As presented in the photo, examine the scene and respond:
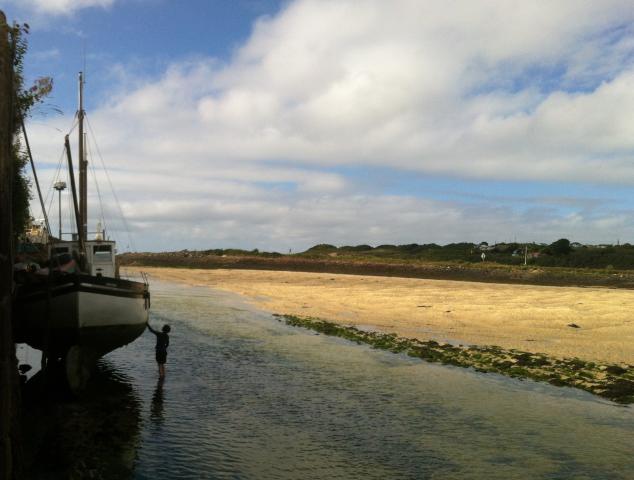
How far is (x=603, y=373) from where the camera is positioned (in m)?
19.3

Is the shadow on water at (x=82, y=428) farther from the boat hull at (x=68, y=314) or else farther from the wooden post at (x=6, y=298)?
the wooden post at (x=6, y=298)

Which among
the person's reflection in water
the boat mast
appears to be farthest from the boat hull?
the boat mast

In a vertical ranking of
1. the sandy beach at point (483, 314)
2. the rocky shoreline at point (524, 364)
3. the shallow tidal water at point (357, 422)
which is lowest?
the shallow tidal water at point (357, 422)

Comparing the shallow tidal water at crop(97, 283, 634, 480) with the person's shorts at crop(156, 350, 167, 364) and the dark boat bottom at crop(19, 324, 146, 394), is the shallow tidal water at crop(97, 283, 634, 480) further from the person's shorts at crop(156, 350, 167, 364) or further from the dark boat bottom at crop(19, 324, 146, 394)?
the dark boat bottom at crop(19, 324, 146, 394)

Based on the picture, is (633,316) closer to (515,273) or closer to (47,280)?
(47,280)

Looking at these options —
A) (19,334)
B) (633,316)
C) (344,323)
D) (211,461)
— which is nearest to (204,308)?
(344,323)

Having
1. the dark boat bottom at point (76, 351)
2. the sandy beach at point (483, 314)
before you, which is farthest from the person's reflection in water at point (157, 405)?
the sandy beach at point (483, 314)

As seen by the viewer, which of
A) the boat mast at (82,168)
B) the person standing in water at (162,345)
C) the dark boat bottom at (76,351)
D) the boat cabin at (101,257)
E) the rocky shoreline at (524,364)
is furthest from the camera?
the boat mast at (82,168)

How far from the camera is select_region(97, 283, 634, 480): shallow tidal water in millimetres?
11727

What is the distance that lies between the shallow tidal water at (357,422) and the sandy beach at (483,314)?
271 inches

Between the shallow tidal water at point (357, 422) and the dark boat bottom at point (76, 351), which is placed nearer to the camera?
the shallow tidal water at point (357, 422)

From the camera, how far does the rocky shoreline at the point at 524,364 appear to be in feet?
58.4

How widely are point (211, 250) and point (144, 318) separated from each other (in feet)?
413

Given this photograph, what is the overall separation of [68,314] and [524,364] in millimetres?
16105
